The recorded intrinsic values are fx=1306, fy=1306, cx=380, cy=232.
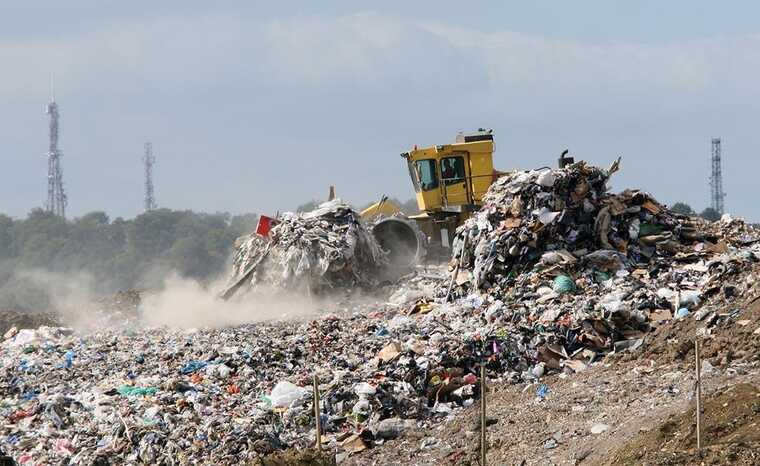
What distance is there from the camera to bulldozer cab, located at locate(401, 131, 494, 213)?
22.6 metres

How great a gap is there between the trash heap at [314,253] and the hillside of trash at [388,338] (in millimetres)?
36

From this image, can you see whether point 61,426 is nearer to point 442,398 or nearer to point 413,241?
point 442,398

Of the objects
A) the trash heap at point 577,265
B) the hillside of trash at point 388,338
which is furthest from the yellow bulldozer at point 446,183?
the trash heap at point 577,265

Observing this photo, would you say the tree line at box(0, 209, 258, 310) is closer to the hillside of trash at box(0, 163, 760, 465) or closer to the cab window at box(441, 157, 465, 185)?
the cab window at box(441, 157, 465, 185)

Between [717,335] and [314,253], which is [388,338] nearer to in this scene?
[717,335]

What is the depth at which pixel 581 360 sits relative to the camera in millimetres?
14289

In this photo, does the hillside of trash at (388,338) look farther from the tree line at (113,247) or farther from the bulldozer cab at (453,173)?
the tree line at (113,247)

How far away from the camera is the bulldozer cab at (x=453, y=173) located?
2261 centimetres

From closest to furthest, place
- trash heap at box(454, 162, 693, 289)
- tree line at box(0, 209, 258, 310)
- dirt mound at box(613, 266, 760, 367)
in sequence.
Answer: dirt mound at box(613, 266, 760, 367) → trash heap at box(454, 162, 693, 289) → tree line at box(0, 209, 258, 310)

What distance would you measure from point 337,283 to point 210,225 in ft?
121

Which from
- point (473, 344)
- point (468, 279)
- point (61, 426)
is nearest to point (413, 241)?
point (468, 279)

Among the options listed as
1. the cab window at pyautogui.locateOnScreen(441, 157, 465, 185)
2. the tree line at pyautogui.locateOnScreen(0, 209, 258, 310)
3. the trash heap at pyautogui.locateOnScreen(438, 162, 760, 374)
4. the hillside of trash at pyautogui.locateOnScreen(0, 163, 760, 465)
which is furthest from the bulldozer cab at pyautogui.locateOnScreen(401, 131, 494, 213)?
the tree line at pyautogui.locateOnScreen(0, 209, 258, 310)

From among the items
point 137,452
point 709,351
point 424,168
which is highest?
point 424,168

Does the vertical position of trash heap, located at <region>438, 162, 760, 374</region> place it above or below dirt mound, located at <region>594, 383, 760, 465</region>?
above
